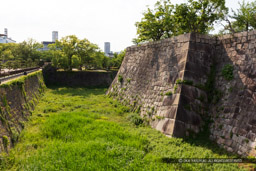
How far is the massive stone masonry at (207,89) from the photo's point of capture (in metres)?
6.84

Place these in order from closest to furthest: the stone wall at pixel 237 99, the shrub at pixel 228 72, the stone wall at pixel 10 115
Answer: the stone wall at pixel 237 99
the stone wall at pixel 10 115
the shrub at pixel 228 72

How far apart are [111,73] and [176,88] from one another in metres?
21.4

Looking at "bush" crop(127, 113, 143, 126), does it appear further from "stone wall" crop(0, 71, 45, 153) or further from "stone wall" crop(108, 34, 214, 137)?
"stone wall" crop(0, 71, 45, 153)

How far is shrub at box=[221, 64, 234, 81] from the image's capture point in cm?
798

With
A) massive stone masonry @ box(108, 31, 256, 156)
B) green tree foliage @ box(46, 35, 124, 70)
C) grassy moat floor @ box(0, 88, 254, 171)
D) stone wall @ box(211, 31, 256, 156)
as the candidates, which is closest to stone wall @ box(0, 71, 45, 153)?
grassy moat floor @ box(0, 88, 254, 171)

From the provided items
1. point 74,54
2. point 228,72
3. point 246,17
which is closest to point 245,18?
point 246,17

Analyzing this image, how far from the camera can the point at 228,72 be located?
26.6 feet

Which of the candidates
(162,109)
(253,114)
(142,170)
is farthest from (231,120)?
(142,170)

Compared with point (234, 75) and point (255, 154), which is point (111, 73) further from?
point (255, 154)

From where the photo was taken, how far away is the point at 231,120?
7164 mm

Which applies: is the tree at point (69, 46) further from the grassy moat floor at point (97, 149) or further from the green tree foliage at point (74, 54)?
the grassy moat floor at point (97, 149)

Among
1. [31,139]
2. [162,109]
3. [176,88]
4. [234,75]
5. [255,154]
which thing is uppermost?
[234,75]

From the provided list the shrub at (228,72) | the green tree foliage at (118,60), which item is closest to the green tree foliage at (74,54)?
the green tree foliage at (118,60)

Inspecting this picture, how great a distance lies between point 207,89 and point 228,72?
124 cm
